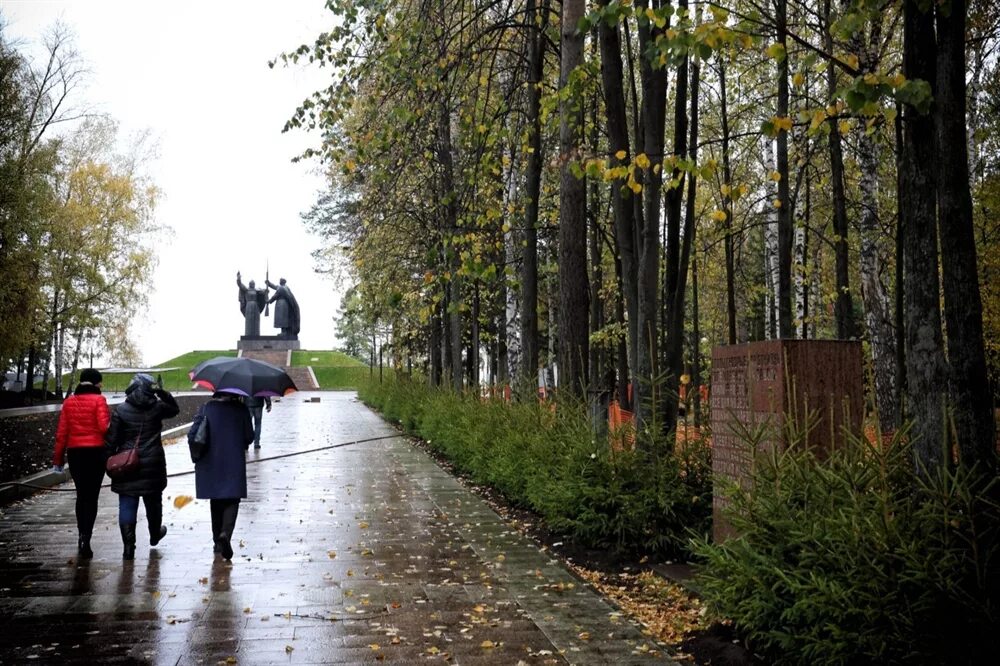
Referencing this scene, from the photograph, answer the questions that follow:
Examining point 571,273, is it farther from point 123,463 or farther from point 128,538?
point 128,538

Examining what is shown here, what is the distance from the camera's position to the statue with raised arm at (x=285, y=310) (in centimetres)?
7469

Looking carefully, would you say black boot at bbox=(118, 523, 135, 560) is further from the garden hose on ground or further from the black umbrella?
the garden hose on ground

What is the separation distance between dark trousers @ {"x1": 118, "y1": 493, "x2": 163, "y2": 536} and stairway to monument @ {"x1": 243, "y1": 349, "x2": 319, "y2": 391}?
63405 millimetres

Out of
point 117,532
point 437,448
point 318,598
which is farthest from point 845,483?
point 437,448

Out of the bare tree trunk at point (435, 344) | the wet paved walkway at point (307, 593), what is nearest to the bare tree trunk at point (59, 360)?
the bare tree trunk at point (435, 344)

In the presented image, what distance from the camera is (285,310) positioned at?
76.2m

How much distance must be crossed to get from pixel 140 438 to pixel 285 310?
223 ft

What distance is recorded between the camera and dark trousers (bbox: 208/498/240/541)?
935 cm

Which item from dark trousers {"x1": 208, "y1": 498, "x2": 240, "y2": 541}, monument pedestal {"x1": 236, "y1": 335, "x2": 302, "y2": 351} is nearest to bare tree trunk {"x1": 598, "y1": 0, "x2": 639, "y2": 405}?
dark trousers {"x1": 208, "y1": 498, "x2": 240, "y2": 541}

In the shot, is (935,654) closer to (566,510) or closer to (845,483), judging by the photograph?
(845,483)

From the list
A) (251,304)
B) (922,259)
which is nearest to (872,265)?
(922,259)

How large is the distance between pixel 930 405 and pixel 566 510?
4451mm

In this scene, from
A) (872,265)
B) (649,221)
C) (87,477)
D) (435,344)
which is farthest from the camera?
(435,344)

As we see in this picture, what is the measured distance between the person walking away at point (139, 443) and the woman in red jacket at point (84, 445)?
0.57 ft
